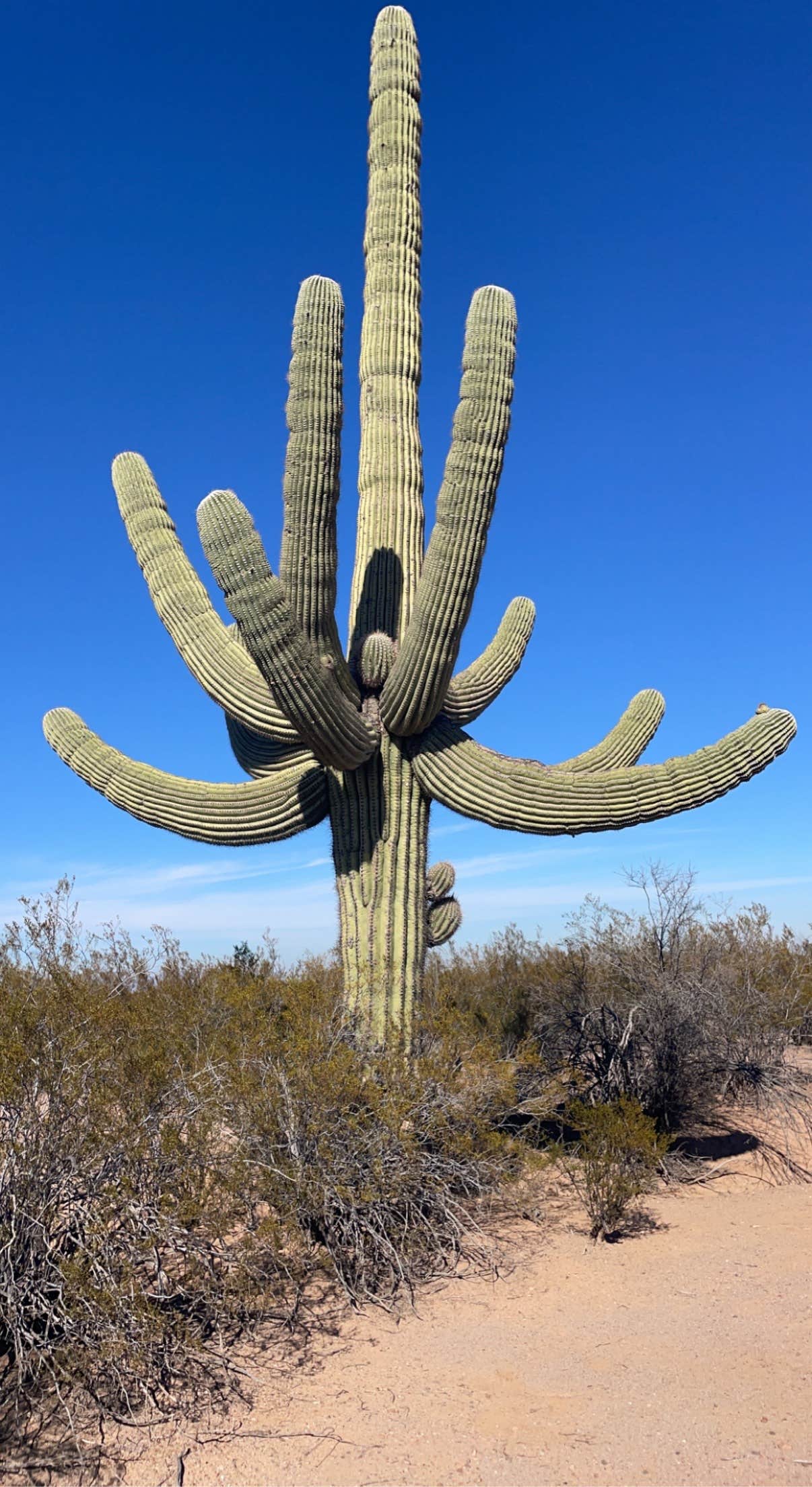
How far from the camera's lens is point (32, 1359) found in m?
4.29

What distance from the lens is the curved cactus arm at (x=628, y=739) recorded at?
793 centimetres

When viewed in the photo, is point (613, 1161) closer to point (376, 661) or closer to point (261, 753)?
point (376, 661)

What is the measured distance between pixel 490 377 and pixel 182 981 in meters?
8.02

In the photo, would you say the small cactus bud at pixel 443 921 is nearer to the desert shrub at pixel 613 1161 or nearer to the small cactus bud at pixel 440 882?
the small cactus bud at pixel 440 882

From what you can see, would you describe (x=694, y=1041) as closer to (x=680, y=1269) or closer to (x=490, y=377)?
(x=680, y=1269)

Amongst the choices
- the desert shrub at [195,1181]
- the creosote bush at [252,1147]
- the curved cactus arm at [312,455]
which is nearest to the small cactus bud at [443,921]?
the creosote bush at [252,1147]

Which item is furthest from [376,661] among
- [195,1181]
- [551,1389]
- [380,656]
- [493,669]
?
[551,1389]

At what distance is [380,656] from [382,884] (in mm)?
1601

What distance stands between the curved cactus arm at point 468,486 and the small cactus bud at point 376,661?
1.35ft

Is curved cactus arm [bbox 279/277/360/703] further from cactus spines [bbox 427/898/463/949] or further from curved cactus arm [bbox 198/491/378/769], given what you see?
cactus spines [bbox 427/898/463/949]

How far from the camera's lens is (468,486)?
6426 millimetres

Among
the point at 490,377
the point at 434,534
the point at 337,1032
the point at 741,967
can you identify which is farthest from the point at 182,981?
the point at 490,377

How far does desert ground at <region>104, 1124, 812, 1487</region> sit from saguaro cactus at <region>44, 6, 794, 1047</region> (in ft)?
6.45

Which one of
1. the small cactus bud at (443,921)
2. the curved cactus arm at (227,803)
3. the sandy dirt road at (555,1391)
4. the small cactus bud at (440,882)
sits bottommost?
the sandy dirt road at (555,1391)
